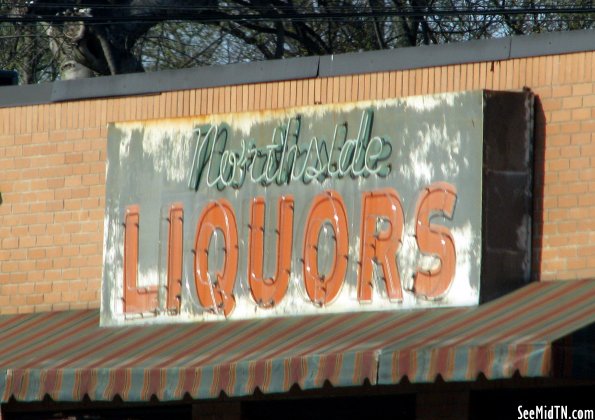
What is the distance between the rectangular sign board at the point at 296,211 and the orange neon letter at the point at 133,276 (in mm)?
12

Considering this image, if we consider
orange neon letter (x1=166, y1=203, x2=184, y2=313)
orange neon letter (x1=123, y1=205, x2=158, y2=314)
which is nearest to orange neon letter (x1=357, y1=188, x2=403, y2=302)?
orange neon letter (x1=166, y1=203, x2=184, y2=313)

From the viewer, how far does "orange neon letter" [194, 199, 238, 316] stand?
43.3 ft

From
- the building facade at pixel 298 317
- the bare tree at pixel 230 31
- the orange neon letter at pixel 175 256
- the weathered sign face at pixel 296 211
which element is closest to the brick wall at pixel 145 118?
the building facade at pixel 298 317

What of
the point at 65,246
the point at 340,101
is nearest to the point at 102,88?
the point at 65,246

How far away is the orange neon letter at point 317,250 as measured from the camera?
1256cm

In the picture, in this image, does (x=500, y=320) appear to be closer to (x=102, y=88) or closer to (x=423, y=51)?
(x=423, y=51)

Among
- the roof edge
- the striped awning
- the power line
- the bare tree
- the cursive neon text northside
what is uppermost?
the bare tree

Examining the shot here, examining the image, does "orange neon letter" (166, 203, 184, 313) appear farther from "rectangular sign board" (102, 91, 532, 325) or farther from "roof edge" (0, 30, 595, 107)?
"roof edge" (0, 30, 595, 107)

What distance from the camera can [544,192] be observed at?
12.0m

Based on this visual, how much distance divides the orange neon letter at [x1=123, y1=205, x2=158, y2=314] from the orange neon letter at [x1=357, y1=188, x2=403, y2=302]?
2.10 metres

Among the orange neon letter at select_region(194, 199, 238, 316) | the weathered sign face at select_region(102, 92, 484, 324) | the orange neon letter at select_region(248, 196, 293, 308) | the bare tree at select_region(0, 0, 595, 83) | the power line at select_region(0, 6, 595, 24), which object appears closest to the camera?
the weathered sign face at select_region(102, 92, 484, 324)

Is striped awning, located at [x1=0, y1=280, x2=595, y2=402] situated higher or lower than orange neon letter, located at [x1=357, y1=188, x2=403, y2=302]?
lower

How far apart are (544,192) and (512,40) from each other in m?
1.21

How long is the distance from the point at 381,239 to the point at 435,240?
1.60ft
